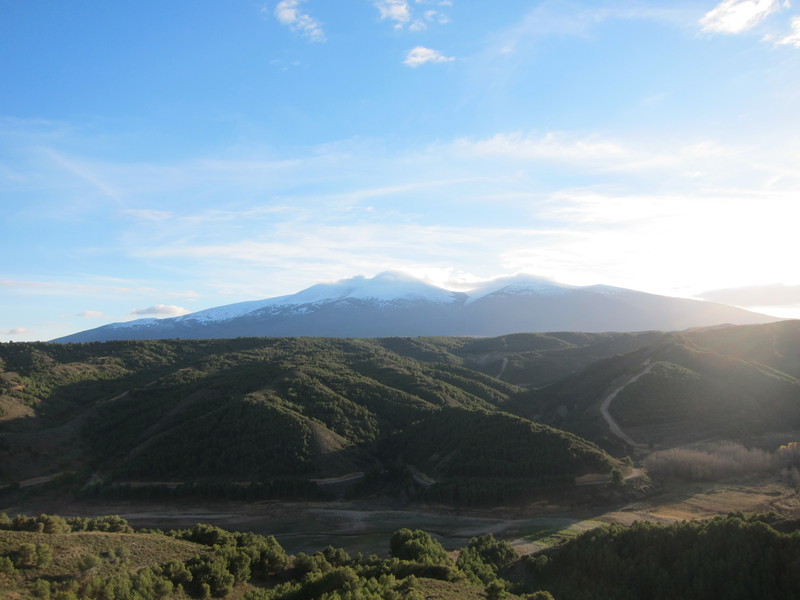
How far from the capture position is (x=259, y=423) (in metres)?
57.6

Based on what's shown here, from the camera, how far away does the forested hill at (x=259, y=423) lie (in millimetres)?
51250

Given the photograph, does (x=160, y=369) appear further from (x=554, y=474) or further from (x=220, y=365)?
(x=554, y=474)

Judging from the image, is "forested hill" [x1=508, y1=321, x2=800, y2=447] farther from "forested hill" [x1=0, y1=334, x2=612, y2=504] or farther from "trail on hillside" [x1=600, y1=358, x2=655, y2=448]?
"forested hill" [x1=0, y1=334, x2=612, y2=504]

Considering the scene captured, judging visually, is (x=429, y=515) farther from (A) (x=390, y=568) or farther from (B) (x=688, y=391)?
(B) (x=688, y=391)

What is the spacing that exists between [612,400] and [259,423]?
4673 cm

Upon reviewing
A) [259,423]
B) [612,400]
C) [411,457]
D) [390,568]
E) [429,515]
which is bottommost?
[429,515]

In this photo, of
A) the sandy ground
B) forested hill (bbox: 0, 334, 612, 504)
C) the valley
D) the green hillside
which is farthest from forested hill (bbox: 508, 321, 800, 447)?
the green hillside

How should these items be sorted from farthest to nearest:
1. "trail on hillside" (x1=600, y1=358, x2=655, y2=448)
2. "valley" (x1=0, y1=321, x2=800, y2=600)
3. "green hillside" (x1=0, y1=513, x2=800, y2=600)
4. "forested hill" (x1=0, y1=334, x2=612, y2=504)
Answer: "trail on hillside" (x1=600, y1=358, x2=655, y2=448)
"forested hill" (x1=0, y1=334, x2=612, y2=504)
"valley" (x1=0, y1=321, x2=800, y2=600)
"green hillside" (x1=0, y1=513, x2=800, y2=600)

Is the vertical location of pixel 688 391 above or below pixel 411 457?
above

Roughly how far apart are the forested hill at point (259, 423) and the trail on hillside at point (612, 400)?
11.0 metres

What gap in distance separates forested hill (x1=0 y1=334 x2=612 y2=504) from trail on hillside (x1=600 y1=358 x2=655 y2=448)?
10985 millimetres

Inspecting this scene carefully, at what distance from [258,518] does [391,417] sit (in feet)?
84.0

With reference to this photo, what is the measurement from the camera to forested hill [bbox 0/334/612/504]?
51.2 m

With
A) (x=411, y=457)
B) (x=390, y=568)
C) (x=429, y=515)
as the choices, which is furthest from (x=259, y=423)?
(x=390, y=568)
